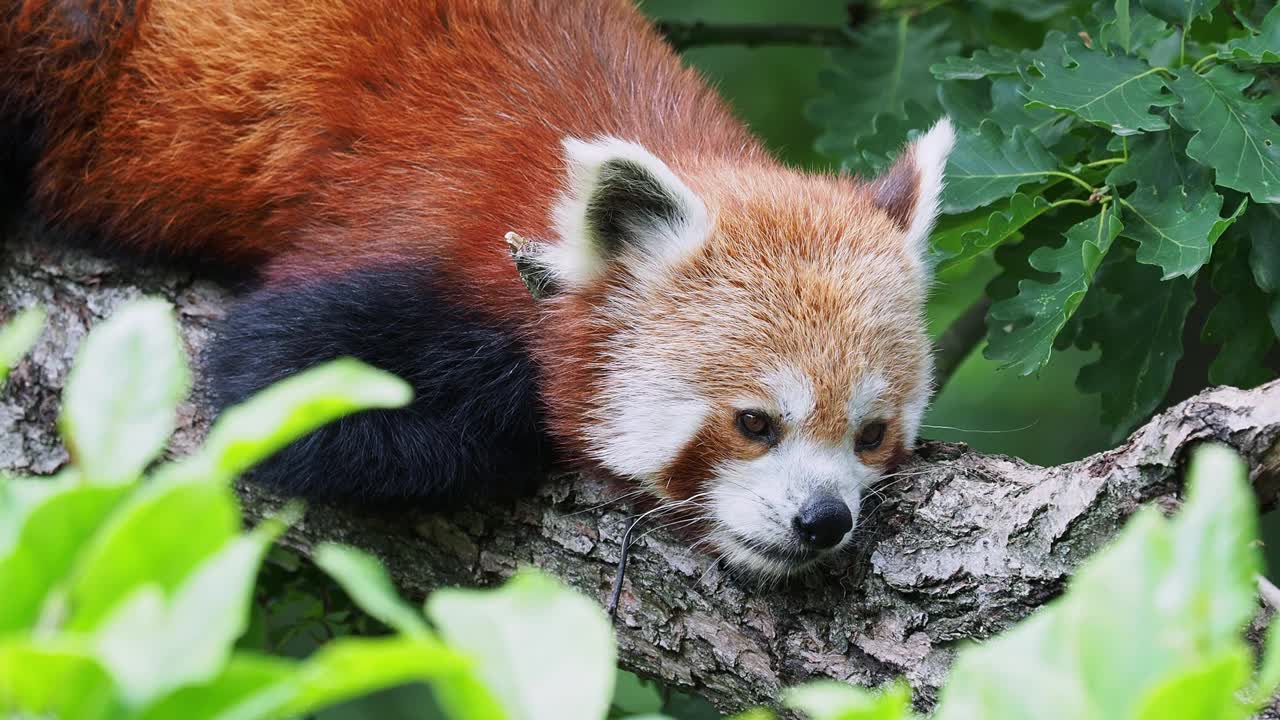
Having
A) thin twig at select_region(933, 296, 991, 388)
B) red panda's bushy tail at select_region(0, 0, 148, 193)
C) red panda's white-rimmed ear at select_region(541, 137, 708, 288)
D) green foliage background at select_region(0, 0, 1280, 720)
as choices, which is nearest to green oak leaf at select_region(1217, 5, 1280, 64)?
green foliage background at select_region(0, 0, 1280, 720)

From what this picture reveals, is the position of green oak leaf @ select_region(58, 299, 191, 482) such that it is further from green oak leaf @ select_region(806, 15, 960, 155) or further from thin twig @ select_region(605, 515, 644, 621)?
green oak leaf @ select_region(806, 15, 960, 155)

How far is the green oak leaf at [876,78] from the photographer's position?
4.05 m

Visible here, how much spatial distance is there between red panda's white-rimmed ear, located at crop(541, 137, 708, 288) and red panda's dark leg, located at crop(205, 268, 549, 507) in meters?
0.29

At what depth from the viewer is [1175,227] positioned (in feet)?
9.11

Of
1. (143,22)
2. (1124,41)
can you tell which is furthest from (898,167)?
(143,22)

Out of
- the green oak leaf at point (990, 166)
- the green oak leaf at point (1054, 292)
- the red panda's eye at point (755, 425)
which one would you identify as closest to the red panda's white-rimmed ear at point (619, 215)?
the red panda's eye at point (755, 425)

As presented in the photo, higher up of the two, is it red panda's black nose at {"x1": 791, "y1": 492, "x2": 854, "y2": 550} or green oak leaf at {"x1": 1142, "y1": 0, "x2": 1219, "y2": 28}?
green oak leaf at {"x1": 1142, "y1": 0, "x2": 1219, "y2": 28}

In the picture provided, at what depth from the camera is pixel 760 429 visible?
289 centimetres

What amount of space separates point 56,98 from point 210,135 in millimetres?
509

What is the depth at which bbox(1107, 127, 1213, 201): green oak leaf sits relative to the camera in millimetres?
2939

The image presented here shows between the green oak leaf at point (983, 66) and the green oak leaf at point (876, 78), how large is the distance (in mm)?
643

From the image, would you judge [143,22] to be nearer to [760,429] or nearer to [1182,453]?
[760,429]

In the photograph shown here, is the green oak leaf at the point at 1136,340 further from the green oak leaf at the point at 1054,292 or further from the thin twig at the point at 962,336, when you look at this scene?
Result: the thin twig at the point at 962,336

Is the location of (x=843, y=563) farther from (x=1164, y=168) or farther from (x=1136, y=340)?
(x=1164, y=168)
